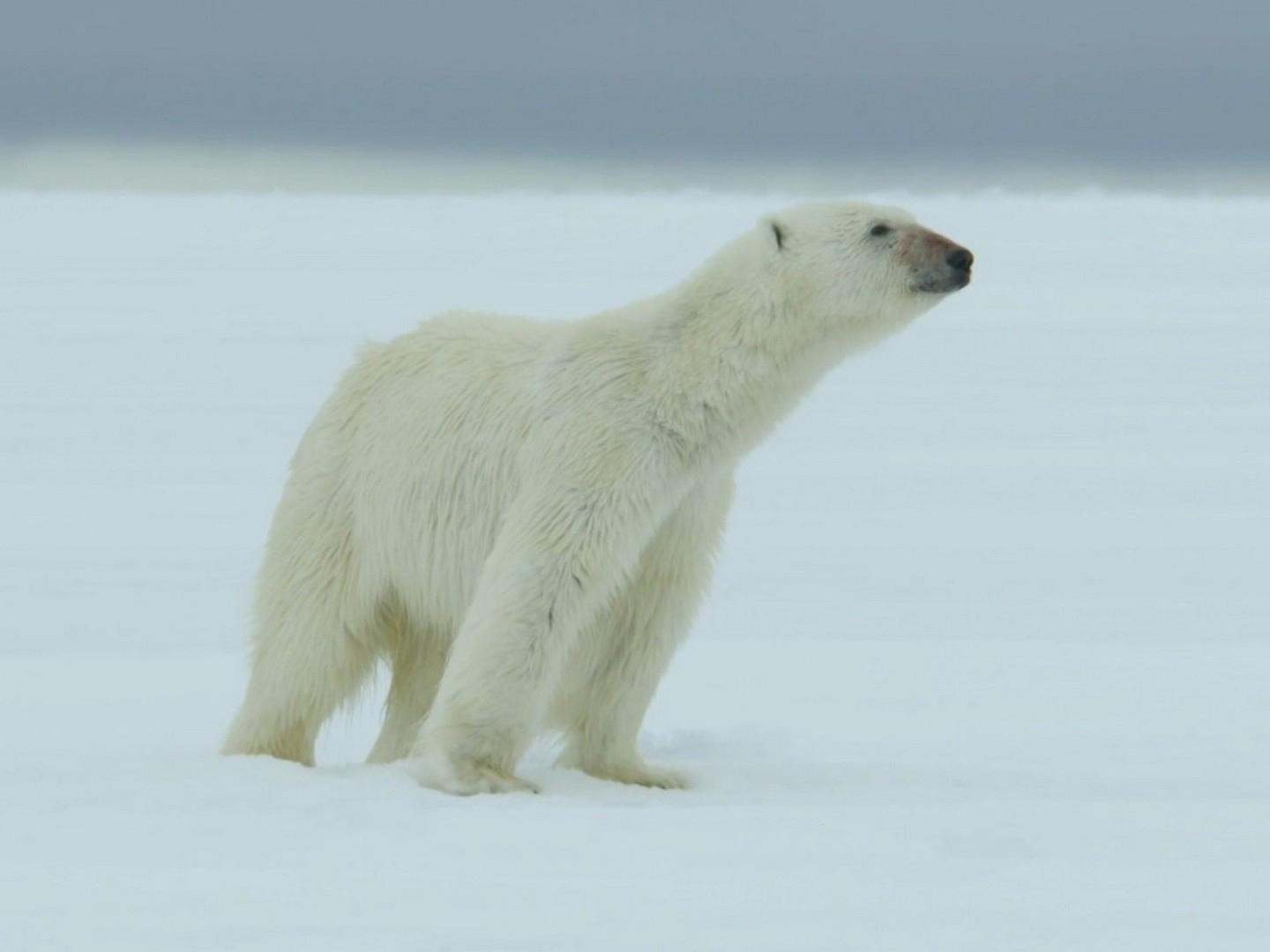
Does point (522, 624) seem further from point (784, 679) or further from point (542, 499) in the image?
point (784, 679)

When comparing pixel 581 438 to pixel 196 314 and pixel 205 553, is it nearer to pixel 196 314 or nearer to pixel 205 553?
pixel 205 553

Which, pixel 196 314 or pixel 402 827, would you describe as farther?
pixel 196 314

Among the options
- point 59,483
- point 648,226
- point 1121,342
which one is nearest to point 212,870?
point 59,483

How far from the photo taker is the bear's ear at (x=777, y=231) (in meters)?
4.88

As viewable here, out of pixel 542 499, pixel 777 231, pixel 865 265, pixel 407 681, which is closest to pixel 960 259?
pixel 865 265

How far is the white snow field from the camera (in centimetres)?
360

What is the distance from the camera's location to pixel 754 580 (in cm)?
838

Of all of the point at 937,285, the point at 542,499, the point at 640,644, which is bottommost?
the point at 640,644

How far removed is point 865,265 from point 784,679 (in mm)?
2201

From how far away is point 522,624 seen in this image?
4.64 m

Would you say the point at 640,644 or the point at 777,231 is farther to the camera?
the point at 640,644

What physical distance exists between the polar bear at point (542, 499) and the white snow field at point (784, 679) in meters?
0.21

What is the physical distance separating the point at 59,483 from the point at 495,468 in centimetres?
561

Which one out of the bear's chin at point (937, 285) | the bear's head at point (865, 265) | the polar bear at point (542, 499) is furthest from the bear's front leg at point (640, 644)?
the bear's chin at point (937, 285)
